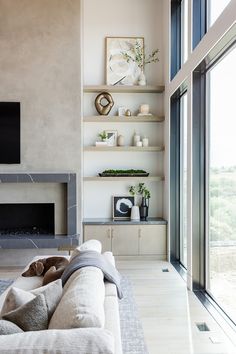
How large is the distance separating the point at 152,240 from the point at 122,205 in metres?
0.78

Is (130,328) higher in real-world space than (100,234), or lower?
lower

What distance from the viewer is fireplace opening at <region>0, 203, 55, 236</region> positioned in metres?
5.52

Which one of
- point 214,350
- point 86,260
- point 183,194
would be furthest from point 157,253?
point 86,260

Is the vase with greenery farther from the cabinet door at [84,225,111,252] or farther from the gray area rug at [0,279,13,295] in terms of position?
the gray area rug at [0,279,13,295]

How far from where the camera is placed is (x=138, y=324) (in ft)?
10.5

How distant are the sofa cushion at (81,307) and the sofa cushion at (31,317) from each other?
0.06 metres

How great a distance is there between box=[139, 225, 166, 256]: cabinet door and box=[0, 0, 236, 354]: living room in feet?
0.05

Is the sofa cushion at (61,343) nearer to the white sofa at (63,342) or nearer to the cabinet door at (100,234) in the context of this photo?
the white sofa at (63,342)

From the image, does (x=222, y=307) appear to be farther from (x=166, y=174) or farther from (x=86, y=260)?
(x=166, y=174)

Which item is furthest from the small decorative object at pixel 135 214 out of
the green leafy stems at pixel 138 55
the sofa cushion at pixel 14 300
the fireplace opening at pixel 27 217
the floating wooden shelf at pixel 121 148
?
the sofa cushion at pixel 14 300

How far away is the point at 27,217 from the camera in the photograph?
5.57 meters

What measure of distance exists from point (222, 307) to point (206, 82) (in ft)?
7.78

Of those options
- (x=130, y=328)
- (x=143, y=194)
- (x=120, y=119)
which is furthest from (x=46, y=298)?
(x=120, y=119)

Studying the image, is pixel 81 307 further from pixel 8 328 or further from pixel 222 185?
pixel 222 185
